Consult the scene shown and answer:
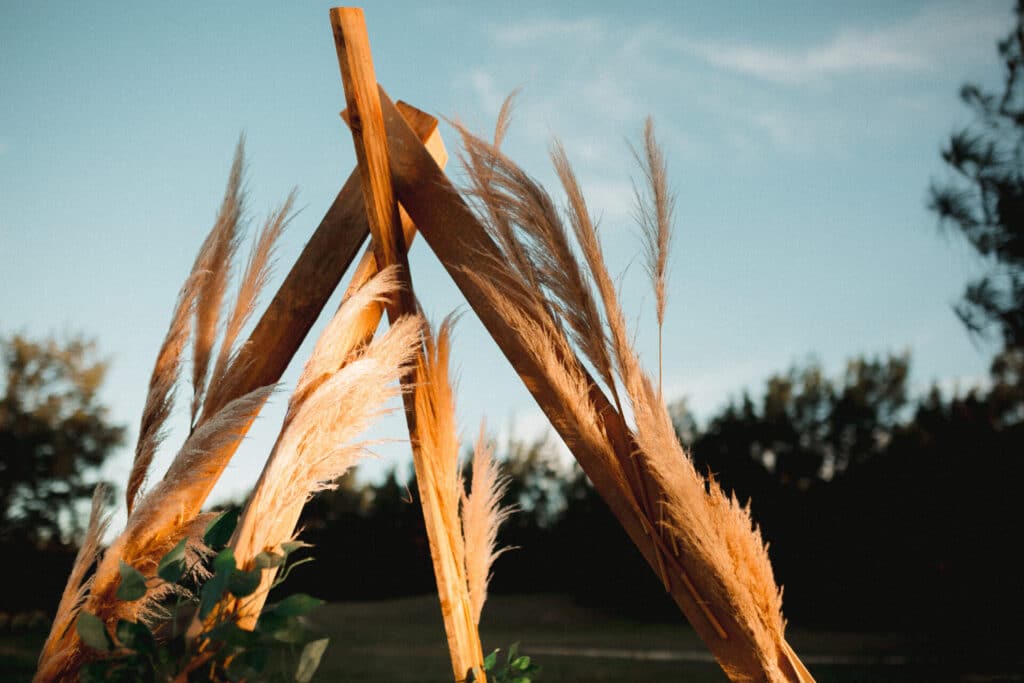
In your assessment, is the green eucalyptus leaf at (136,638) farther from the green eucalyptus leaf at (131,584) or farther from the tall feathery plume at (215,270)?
the tall feathery plume at (215,270)

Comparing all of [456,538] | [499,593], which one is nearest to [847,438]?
[499,593]

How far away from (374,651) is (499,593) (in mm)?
3425

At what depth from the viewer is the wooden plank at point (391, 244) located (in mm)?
1231

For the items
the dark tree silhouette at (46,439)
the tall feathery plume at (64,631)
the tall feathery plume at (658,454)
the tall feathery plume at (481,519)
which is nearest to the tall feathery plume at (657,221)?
the tall feathery plume at (658,454)

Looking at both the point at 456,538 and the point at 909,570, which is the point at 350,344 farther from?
the point at 909,570

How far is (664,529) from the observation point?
3.50ft

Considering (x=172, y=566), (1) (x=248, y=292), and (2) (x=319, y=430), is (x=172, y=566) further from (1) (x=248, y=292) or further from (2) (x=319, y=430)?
(1) (x=248, y=292)

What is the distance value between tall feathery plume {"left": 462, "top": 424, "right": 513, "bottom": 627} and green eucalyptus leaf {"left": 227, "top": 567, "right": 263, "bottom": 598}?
0.46 metres

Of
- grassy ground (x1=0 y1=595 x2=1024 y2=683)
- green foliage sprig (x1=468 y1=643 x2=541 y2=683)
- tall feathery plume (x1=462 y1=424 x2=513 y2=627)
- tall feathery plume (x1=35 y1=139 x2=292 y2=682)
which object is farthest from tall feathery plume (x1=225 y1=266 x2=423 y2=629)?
grassy ground (x1=0 y1=595 x2=1024 y2=683)

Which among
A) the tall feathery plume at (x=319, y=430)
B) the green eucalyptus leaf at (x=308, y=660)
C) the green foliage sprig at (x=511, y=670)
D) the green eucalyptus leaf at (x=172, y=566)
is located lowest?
the green foliage sprig at (x=511, y=670)

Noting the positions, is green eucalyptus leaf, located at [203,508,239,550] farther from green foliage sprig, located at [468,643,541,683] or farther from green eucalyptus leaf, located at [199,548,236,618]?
green foliage sprig, located at [468,643,541,683]

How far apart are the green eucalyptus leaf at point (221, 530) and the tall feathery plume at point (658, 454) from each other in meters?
0.48

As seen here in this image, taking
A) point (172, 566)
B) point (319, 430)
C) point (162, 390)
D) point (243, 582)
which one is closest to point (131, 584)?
point (172, 566)

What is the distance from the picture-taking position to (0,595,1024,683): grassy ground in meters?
8.19
